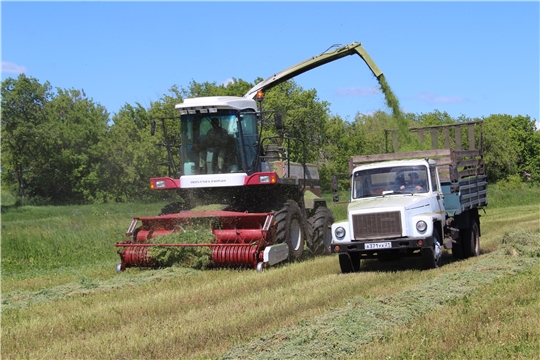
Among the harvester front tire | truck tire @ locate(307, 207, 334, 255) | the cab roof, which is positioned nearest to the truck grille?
truck tire @ locate(307, 207, 334, 255)

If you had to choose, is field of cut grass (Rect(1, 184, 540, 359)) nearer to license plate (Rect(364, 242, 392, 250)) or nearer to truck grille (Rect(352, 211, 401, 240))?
license plate (Rect(364, 242, 392, 250))

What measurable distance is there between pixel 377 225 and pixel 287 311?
374 centimetres

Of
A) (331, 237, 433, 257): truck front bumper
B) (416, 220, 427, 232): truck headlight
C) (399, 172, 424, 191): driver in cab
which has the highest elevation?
(399, 172, 424, 191): driver in cab

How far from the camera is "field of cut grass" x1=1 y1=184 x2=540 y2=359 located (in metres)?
6.26

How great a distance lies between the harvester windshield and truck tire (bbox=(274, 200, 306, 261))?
3.65ft

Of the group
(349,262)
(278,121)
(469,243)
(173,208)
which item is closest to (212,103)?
(278,121)

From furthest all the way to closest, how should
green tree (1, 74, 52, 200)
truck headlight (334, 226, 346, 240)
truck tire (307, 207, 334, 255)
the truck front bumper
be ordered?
green tree (1, 74, 52, 200), truck tire (307, 207, 334, 255), truck headlight (334, 226, 346, 240), the truck front bumper

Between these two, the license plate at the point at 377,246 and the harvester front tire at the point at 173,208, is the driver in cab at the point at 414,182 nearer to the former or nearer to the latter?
the license plate at the point at 377,246

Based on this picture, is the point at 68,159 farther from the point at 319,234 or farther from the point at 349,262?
the point at 349,262

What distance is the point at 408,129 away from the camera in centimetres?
1647

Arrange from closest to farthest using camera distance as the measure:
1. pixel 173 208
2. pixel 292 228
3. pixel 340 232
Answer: pixel 340 232, pixel 292 228, pixel 173 208

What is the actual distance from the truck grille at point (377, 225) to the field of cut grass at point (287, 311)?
661mm

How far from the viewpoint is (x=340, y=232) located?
11.7 meters

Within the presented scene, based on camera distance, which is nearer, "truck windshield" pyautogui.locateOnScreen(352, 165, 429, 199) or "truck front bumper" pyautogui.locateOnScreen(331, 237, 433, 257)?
"truck front bumper" pyautogui.locateOnScreen(331, 237, 433, 257)
